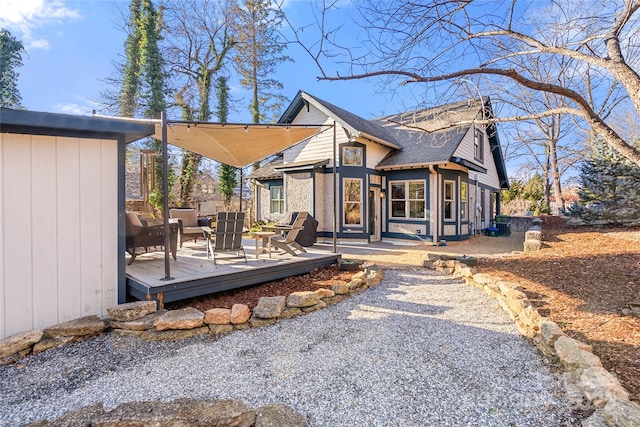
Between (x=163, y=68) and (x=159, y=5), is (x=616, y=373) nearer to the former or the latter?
(x=163, y=68)

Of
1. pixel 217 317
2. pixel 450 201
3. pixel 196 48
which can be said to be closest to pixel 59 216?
pixel 217 317

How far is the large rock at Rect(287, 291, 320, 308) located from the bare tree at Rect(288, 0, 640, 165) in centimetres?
280

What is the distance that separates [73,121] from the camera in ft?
11.9

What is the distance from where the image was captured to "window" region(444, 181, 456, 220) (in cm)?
1166

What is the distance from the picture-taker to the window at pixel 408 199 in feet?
37.8

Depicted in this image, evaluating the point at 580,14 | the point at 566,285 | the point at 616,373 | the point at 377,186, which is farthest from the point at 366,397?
the point at 377,186

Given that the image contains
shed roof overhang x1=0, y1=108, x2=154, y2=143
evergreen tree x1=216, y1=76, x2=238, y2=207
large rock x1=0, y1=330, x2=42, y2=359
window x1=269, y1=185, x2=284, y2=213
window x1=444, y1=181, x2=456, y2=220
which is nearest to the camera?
large rock x1=0, y1=330, x2=42, y2=359

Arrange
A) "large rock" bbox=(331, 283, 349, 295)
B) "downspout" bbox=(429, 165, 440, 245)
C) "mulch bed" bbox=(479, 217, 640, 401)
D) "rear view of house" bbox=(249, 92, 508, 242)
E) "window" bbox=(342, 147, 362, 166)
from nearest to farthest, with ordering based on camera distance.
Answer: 1. "mulch bed" bbox=(479, 217, 640, 401)
2. "large rock" bbox=(331, 283, 349, 295)
3. "downspout" bbox=(429, 165, 440, 245)
4. "rear view of house" bbox=(249, 92, 508, 242)
5. "window" bbox=(342, 147, 362, 166)

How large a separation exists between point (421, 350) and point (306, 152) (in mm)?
10191

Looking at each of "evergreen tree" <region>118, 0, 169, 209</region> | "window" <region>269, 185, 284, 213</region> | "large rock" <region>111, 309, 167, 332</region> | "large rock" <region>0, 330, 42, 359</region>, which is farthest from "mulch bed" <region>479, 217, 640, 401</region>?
"evergreen tree" <region>118, 0, 169, 209</region>

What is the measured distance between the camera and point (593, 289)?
482 centimetres

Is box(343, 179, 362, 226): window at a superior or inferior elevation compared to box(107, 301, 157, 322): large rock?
superior

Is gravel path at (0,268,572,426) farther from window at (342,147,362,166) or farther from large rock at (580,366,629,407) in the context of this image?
window at (342,147,362,166)

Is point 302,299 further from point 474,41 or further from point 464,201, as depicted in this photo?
point 464,201
